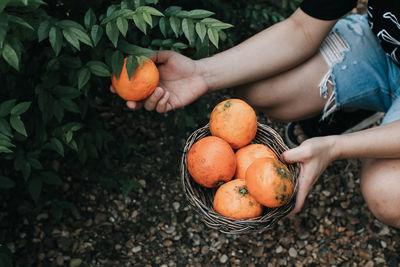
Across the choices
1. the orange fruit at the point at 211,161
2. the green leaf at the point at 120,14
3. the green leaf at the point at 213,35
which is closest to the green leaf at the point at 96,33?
the green leaf at the point at 120,14

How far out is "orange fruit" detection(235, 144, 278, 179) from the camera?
2.05 m

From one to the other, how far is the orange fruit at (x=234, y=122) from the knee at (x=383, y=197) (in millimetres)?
783

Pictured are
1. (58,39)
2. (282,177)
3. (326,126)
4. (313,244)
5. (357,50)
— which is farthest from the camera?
(326,126)

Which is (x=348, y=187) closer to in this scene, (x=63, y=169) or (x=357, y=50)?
(x=357, y=50)

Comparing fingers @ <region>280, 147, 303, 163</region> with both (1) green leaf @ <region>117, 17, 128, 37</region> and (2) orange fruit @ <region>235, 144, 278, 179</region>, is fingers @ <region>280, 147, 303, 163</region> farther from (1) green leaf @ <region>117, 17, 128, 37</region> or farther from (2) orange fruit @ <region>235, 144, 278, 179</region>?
(1) green leaf @ <region>117, 17, 128, 37</region>

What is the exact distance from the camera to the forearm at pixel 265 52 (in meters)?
2.25

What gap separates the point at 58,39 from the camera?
4.70 feet

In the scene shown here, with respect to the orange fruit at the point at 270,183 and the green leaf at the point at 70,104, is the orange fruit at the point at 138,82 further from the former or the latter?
the orange fruit at the point at 270,183

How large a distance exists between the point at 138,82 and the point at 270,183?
80 centimetres

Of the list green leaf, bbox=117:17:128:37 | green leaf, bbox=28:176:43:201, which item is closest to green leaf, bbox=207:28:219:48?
green leaf, bbox=117:17:128:37

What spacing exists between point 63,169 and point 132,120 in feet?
2.28

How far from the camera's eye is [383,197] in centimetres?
209

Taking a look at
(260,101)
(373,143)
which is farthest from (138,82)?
(373,143)

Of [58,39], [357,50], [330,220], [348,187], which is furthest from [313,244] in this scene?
[58,39]
